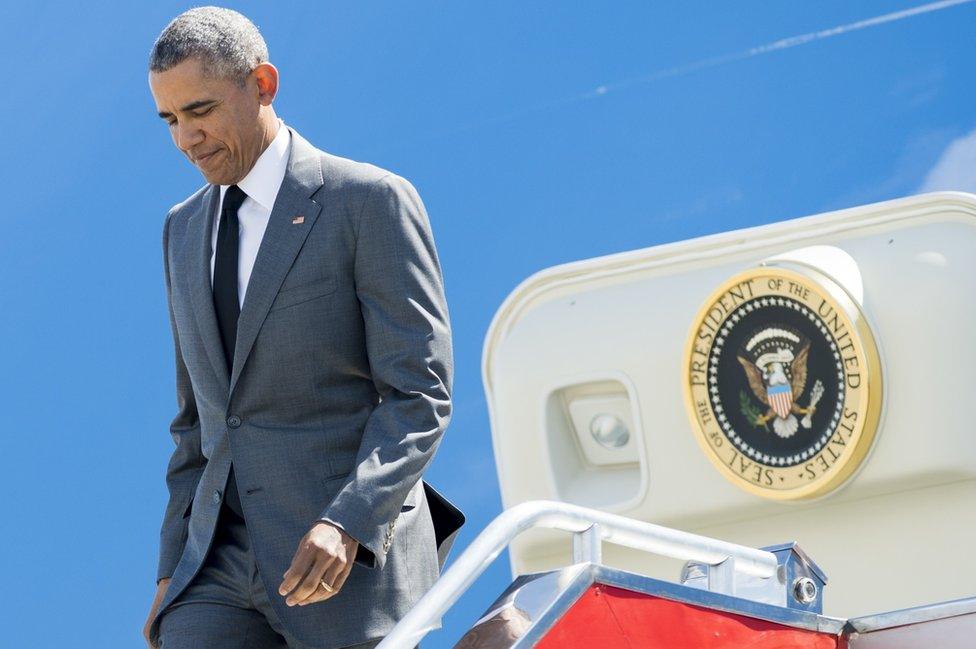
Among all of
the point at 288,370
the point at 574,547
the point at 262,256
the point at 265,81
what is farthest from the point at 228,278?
the point at 574,547

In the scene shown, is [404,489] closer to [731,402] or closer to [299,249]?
[299,249]

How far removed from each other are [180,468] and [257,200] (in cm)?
49

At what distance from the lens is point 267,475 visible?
231 cm

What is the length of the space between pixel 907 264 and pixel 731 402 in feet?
2.18

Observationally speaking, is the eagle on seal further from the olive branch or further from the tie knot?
the tie knot

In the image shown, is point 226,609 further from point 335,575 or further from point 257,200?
point 257,200

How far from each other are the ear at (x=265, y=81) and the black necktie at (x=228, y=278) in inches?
6.1

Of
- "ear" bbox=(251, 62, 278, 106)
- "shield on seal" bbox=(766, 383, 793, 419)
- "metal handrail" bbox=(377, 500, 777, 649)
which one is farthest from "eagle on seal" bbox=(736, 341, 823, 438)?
"ear" bbox=(251, 62, 278, 106)

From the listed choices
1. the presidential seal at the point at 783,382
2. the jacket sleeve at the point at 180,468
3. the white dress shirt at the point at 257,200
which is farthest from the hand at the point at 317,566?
the presidential seal at the point at 783,382

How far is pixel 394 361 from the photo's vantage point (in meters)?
2.30

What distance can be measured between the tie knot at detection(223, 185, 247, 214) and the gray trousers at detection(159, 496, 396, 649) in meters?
0.49

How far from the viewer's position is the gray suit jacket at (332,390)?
2.26 metres

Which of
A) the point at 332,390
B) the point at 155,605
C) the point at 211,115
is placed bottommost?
the point at 155,605

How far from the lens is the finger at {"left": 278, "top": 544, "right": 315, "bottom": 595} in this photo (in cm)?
208
